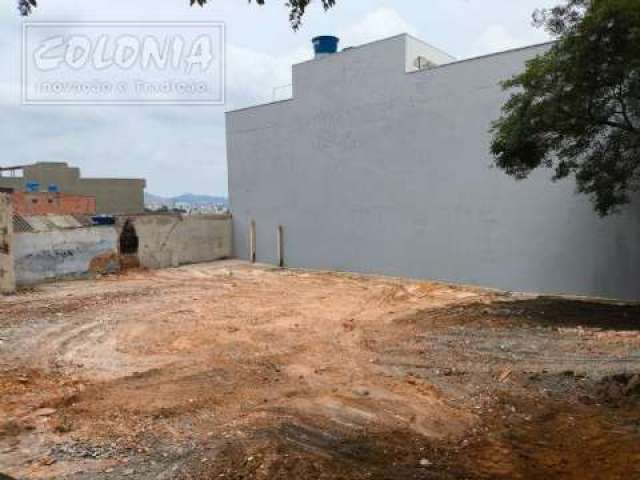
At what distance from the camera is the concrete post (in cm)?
1173

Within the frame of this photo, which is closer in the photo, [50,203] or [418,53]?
[418,53]

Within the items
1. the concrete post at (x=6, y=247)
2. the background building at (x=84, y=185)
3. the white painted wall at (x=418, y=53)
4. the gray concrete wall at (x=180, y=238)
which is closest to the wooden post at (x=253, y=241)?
the gray concrete wall at (x=180, y=238)

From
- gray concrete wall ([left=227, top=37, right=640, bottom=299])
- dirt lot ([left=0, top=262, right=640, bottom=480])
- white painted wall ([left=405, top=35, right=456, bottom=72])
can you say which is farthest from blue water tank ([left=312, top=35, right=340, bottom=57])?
dirt lot ([left=0, top=262, right=640, bottom=480])

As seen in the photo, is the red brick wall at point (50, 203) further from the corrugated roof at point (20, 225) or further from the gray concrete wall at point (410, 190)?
the gray concrete wall at point (410, 190)

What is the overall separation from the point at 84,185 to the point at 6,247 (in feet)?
73.4

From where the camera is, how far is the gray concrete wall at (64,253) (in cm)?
1298

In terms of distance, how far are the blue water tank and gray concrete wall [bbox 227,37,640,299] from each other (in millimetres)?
806

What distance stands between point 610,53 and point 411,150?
6.72 metres

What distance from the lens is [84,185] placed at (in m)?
32.4

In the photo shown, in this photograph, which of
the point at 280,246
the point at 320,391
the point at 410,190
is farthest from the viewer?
the point at 280,246

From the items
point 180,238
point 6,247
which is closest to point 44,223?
point 6,247

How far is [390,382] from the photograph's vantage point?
566cm

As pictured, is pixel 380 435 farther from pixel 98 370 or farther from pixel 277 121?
pixel 277 121

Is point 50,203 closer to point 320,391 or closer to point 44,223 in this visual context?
point 44,223
